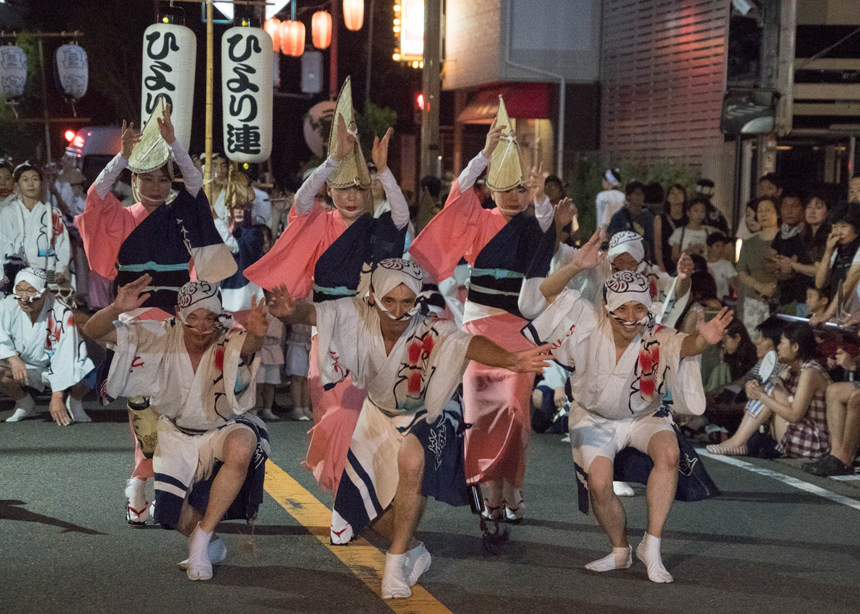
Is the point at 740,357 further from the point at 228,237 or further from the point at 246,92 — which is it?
the point at 246,92

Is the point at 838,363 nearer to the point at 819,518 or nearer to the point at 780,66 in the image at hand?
the point at 819,518

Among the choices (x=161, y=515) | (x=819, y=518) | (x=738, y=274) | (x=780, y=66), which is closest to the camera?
(x=161, y=515)

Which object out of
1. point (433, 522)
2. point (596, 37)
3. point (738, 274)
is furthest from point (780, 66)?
point (433, 522)

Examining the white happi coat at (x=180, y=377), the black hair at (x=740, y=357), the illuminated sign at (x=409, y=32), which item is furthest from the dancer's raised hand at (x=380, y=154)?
the illuminated sign at (x=409, y=32)

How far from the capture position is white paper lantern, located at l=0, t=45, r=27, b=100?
85.1 ft

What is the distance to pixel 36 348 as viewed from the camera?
9.12 metres

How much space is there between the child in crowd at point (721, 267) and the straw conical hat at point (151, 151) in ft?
20.1

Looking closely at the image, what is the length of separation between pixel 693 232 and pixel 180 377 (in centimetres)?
693

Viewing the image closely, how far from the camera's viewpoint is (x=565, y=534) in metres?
5.69

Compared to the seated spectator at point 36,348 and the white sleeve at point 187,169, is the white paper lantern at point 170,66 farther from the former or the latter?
the white sleeve at point 187,169

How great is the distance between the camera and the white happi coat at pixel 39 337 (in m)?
9.02

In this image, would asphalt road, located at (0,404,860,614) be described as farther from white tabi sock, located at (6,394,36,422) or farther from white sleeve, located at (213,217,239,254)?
white sleeve, located at (213,217,239,254)

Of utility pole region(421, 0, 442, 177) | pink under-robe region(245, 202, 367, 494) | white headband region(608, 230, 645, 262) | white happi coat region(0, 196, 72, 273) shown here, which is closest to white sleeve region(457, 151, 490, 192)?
pink under-robe region(245, 202, 367, 494)

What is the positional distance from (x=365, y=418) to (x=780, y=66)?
11222 millimetres
